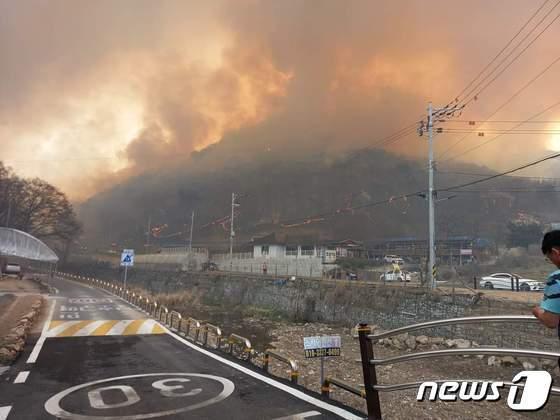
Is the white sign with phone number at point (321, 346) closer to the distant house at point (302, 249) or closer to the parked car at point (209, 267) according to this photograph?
the distant house at point (302, 249)

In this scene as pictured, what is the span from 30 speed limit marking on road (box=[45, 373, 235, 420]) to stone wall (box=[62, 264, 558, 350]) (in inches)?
616

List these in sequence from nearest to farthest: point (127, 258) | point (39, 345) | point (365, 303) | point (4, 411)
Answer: point (4, 411) → point (39, 345) → point (127, 258) → point (365, 303)

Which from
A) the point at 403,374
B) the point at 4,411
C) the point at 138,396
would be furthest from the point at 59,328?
the point at 403,374

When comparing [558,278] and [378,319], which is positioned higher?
[558,278]

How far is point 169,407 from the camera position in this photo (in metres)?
5.99

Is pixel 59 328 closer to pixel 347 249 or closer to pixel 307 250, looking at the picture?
pixel 307 250

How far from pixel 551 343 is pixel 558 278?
17.3 m

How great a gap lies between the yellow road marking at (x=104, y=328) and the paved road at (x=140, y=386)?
1764 millimetres

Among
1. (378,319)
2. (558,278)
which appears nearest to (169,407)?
(558,278)

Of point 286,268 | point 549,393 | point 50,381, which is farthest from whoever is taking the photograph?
point 286,268

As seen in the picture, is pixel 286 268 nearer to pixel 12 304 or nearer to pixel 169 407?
pixel 12 304

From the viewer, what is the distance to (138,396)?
655cm

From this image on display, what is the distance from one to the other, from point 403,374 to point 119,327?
12339 millimetres

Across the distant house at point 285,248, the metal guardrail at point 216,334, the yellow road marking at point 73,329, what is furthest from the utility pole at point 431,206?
the distant house at point 285,248
